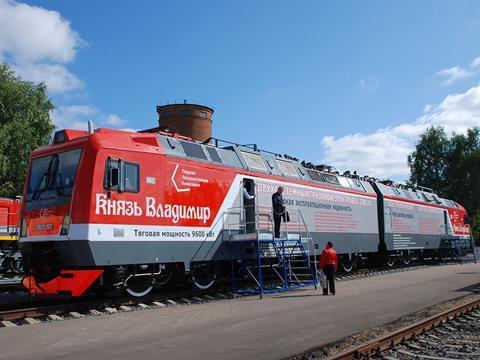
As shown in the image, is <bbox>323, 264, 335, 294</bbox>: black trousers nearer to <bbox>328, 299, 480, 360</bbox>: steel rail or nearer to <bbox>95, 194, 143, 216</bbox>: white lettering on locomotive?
<bbox>328, 299, 480, 360</bbox>: steel rail

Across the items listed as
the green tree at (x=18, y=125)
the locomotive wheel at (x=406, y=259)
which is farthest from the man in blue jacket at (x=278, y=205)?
the green tree at (x=18, y=125)

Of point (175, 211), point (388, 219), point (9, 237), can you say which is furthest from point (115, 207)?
point (388, 219)

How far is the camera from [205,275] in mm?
13086

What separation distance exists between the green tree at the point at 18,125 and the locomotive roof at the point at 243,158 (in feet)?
62.4

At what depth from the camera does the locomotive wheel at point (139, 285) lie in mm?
11086

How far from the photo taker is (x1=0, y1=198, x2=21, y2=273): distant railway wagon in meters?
19.6

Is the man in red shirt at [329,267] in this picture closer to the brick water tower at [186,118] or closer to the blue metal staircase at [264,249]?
the blue metal staircase at [264,249]

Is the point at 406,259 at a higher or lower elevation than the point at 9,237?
lower

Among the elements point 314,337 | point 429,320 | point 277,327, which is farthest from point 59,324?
point 429,320

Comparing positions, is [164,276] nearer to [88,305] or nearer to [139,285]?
[139,285]

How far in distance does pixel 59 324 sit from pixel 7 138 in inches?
938

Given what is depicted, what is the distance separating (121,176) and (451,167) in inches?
2062

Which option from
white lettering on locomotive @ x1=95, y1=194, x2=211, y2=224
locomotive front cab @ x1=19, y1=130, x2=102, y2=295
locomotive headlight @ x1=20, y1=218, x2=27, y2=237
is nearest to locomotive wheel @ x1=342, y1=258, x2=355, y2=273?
white lettering on locomotive @ x1=95, y1=194, x2=211, y2=224

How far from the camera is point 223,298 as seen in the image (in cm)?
1216
